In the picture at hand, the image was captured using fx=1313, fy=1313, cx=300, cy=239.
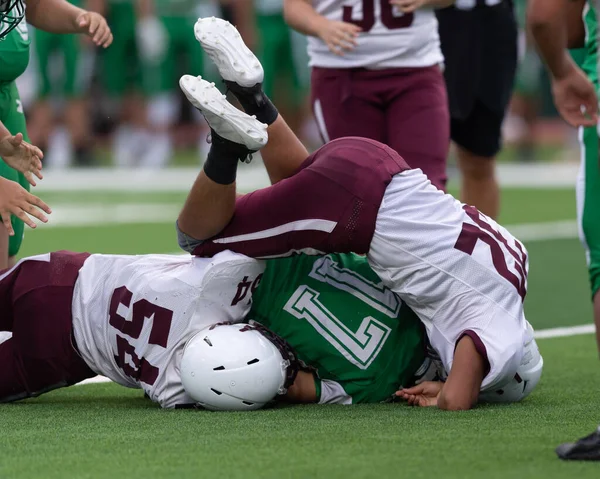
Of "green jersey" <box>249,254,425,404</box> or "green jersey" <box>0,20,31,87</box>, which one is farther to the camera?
"green jersey" <box>0,20,31,87</box>

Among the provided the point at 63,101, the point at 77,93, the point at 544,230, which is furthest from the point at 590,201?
the point at 63,101

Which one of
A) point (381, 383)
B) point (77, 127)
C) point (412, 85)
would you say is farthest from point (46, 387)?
point (77, 127)

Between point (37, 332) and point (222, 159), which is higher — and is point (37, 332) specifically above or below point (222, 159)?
below

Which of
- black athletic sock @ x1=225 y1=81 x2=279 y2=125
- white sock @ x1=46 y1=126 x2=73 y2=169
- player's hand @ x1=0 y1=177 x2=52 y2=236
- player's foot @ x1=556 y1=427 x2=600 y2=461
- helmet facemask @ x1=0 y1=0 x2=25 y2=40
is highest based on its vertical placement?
helmet facemask @ x1=0 y1=0 x2=25 y2=40

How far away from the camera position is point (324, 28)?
5.31 meters

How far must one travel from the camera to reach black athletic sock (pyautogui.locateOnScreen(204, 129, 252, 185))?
3981mm

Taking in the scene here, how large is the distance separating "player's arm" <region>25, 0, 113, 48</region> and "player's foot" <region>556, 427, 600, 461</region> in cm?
251

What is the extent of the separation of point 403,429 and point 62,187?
962 cm

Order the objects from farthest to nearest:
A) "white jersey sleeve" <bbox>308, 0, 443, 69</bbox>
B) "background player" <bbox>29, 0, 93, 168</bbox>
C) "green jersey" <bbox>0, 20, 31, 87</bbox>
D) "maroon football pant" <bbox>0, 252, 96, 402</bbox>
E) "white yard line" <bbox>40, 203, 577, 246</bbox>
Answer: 1. "background player" <bbox>29, 0, 93, 168</bbox>
2. "white yard line" <bbox>40, 203, 577, 246</bbox>
3. "white jersey sleeve" <bbox>308, 0, 443, 69</bbox>
4. "green jersey" <bbox>0, 20, 31, 87</bbox>
5. "maroon football pant" <bbox>0, 252, 96, 402</bbox>

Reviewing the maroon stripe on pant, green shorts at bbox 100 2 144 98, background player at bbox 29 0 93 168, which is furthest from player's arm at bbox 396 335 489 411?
green shorts at bbox 100 2 144 98

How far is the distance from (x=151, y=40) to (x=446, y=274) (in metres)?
10.9

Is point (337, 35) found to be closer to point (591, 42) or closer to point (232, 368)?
point (591, 42)

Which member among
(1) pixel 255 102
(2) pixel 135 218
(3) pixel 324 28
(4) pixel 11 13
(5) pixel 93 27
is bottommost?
(2) pixel 135 218

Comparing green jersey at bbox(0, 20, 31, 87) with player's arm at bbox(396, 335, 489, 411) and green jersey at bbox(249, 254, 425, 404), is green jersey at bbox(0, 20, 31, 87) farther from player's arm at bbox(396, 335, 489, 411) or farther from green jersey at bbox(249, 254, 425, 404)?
player's arm at bbox(396, 335, 489, 411)
